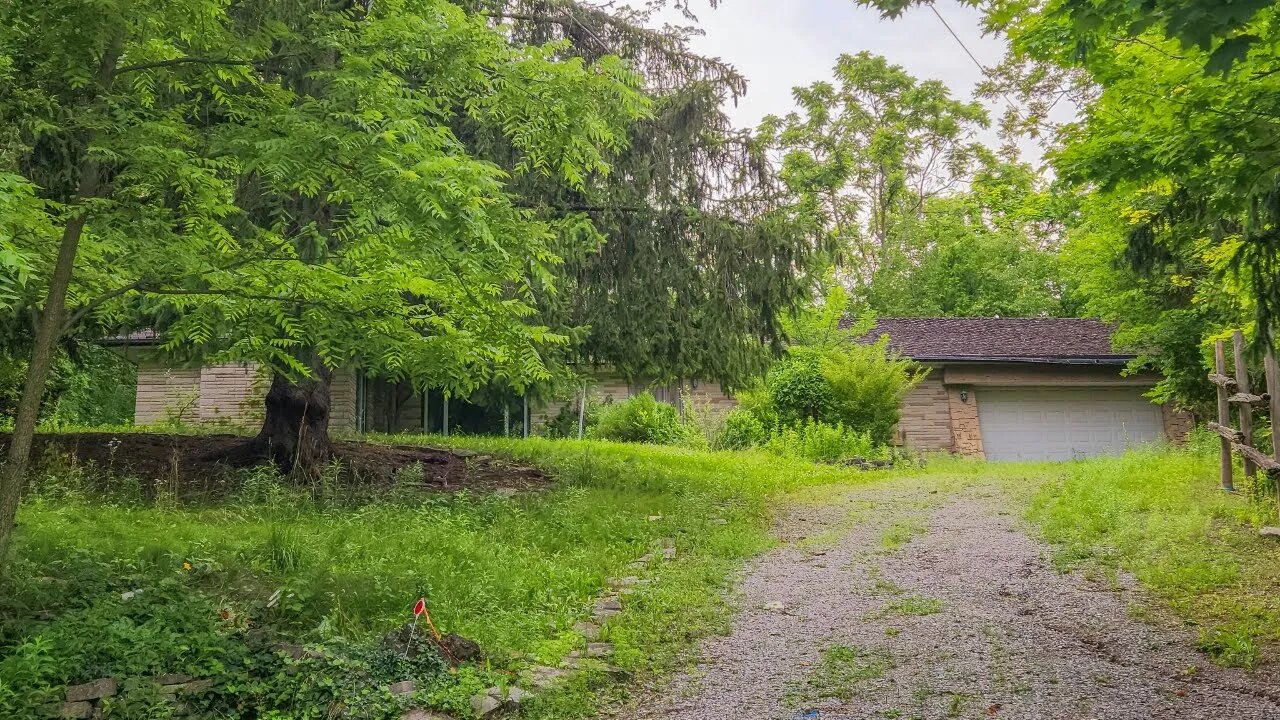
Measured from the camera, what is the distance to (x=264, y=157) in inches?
175

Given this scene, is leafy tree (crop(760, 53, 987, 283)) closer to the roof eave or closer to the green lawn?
the roof eave

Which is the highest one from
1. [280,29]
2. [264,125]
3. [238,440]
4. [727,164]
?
[727,164]

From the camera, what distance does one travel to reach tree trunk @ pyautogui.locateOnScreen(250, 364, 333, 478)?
9.88 m

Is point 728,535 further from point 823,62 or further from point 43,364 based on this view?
point 823,62

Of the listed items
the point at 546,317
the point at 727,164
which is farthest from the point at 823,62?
the point at 546,317

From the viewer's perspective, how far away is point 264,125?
188 inches

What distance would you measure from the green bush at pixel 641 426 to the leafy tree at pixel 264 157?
1236 centimetres

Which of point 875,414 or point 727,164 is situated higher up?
point 727,164

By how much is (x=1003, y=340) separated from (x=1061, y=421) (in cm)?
236

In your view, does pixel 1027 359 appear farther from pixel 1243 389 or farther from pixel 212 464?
pixel 212 464

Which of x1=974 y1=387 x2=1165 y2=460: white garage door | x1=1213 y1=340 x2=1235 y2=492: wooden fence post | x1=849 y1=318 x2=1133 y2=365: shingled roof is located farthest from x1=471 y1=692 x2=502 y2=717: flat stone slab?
x1=974 y1=387 x2=1165 y2=460: white garage door

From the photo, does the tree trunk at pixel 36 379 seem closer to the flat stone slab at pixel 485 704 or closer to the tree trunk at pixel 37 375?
the tree trunk at pixel 37 375

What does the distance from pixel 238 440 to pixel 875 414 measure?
12.1m

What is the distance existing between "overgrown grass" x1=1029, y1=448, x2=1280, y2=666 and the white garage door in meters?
8.90
